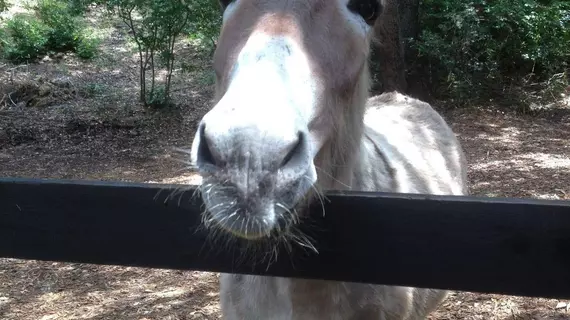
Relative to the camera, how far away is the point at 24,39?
1341 centimetres

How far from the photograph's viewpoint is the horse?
1404 millimetres

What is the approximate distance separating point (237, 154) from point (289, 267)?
0.58 m

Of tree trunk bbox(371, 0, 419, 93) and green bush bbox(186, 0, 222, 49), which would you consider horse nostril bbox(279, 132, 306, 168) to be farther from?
green bush bbox(186, 0, 222, 49)

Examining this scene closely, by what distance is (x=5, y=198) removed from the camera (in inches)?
73.3

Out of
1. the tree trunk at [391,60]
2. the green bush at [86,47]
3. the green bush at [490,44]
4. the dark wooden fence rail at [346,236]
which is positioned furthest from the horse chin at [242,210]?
the green bush at [86,47]

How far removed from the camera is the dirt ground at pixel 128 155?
4336 mm

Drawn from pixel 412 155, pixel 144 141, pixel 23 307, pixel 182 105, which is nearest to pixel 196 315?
pixel 23 307

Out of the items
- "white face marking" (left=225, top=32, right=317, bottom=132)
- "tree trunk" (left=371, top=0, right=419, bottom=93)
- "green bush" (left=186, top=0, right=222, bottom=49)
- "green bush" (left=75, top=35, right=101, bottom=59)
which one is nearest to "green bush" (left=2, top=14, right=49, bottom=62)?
"green bush" (left=75, top=35, right=101, bottom=59)

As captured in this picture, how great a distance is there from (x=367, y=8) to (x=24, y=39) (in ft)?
43.5

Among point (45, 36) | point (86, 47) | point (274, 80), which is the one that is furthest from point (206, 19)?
point (274, 80)

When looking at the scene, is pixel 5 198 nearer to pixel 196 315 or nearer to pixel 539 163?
pixel 196 315

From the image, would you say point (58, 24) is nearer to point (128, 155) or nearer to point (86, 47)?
point (86, 47)

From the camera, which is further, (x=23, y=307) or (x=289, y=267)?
(x=23, y=307)

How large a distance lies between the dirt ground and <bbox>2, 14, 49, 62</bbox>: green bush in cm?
41
